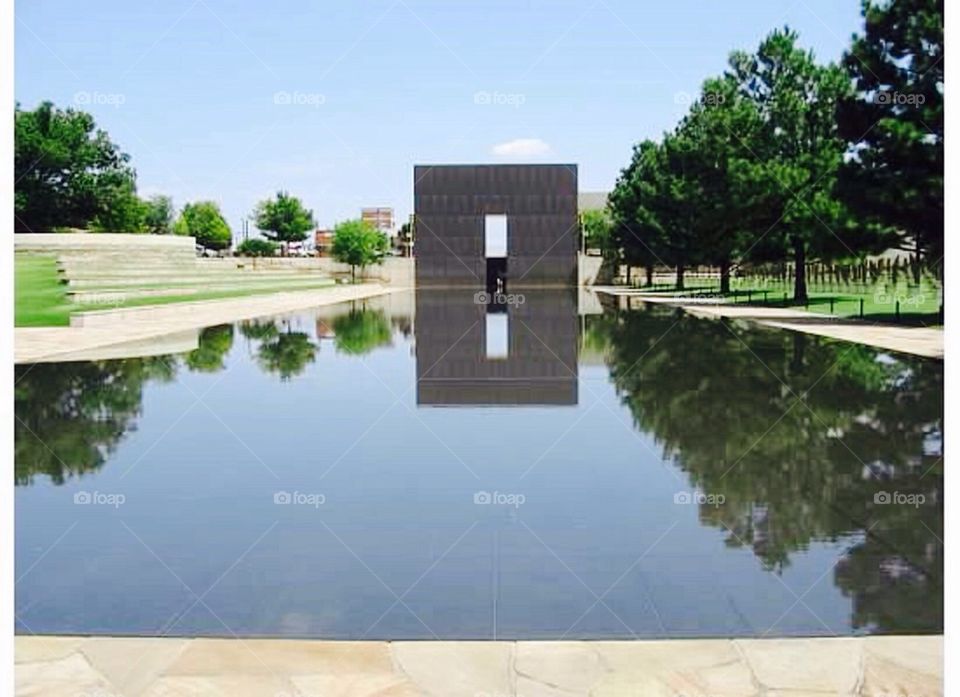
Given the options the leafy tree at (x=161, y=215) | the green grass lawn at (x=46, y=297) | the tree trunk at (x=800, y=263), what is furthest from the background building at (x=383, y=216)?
the tree trunk at (x=800, y=263)

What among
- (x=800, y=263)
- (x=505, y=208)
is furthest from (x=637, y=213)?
(x=505, y=208)

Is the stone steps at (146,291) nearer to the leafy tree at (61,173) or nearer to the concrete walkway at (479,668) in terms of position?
the leafy tree at (61,173)

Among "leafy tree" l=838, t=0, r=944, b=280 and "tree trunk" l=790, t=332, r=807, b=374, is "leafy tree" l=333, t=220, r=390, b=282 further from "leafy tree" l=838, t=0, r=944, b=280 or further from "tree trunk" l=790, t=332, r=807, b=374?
"tree trunk" l=790, t=332, r=807, b=374

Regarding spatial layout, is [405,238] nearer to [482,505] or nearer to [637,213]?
[637,213]

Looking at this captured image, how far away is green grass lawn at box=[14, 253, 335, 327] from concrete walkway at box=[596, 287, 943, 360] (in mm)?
17987

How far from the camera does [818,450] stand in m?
8.80

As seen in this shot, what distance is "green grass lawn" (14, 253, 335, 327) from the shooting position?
87.6 ft

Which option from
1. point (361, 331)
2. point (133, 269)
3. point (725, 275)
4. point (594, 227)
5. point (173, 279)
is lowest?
point (361, 331)

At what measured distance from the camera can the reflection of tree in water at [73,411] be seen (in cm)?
868

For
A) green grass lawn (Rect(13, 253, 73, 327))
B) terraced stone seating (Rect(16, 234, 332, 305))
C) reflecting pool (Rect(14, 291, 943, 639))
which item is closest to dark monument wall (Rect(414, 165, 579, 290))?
terraced stone seating (Rect(16, 234, 332, 305))

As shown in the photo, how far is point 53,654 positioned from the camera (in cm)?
433

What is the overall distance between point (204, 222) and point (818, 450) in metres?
85.1

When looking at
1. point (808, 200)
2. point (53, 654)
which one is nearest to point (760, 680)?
point (53, 654)

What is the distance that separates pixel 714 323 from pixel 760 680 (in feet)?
78.4
